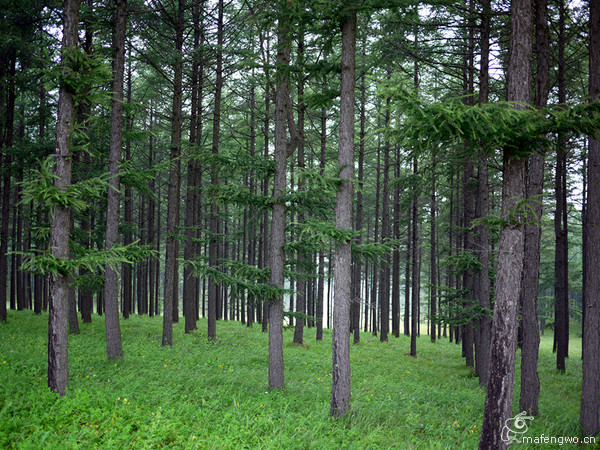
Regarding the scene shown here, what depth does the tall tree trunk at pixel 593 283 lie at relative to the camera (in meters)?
9.11

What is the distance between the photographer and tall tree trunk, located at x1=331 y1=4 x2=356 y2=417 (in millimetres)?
7988

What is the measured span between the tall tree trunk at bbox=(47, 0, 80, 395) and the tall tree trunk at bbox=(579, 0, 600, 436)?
1158cm

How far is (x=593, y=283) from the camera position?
30.5ft

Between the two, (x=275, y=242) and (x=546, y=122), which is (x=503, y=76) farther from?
(x=275, y=242)

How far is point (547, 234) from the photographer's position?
30578mm

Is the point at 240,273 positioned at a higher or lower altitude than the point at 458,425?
higher

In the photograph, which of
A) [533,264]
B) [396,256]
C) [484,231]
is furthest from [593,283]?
[396,256]

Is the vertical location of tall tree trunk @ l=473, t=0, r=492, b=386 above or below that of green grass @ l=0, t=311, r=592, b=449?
above

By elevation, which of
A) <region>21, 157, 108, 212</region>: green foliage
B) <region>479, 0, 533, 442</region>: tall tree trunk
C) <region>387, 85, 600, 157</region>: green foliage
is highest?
<region>387, 85, 600, 157</region>: green foliage

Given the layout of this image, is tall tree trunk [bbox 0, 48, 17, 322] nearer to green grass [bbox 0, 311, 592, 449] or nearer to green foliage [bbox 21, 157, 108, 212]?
green grass [bbox 0, 311, 592, 449]

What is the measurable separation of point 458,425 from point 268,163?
784 centimetres

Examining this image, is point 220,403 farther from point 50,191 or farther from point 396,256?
point 396,256

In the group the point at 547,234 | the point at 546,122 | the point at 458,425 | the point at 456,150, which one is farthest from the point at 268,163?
the point at 547,234

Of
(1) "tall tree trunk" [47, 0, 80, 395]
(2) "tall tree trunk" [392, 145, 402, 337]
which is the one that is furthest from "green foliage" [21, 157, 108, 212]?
(2) "tall tree trunk" [392, 145, 402, 337]
